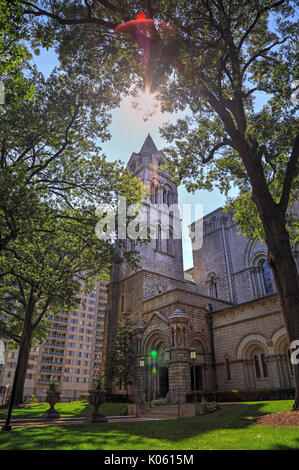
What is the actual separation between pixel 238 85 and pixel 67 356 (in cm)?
6811

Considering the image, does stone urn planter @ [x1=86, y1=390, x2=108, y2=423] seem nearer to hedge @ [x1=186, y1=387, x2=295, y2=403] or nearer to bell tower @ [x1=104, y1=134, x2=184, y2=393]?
hedge @ [x1=186, y1=387, x2=295, y2=403]

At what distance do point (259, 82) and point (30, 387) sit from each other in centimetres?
6836

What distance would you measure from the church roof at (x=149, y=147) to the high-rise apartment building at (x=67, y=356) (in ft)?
109

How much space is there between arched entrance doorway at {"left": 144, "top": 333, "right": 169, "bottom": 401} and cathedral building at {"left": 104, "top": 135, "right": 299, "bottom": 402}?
0.07m

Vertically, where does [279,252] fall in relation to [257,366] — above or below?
above

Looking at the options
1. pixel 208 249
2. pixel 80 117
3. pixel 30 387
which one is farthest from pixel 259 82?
pixel 30 387

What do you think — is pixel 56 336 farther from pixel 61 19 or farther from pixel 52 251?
pixel 61 19

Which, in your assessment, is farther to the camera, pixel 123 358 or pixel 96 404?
pixel 123 358

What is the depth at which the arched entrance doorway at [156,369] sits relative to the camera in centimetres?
2377

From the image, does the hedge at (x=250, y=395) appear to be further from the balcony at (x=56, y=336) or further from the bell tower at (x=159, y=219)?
the balcony at (x=56, y=336)

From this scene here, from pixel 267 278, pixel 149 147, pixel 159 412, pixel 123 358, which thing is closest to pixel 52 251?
pixel 159 412

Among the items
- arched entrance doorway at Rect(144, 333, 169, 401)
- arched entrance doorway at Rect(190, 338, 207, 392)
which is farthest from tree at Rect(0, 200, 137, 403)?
arched entrance doorway at Rect(190, 338, 207, 392)

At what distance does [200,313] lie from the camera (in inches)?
927

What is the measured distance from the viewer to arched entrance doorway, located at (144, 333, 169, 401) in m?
23.8
